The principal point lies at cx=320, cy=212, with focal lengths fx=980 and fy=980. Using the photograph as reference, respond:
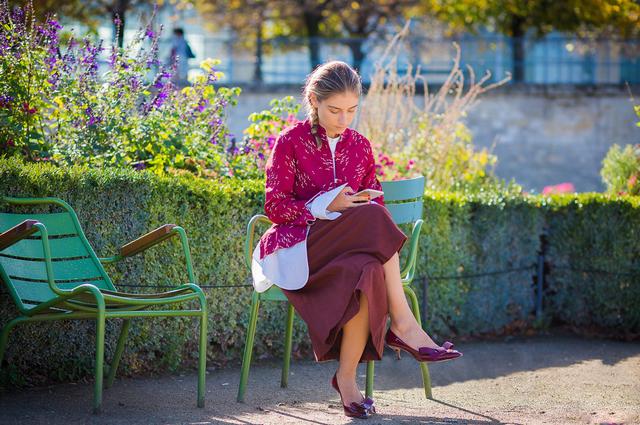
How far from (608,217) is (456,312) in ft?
4.99

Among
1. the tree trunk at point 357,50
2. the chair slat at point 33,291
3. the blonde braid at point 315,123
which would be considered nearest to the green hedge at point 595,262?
the blonde braid at point 315,123

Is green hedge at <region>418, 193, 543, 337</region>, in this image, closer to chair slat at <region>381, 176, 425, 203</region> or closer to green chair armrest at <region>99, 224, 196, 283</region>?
chair slat at <region>381, 176, 425, 203</region>

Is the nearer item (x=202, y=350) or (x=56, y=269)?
(x=202, y=350)

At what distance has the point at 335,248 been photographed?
14.7 feet

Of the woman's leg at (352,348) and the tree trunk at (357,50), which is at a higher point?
the tree trunk at (357,50)

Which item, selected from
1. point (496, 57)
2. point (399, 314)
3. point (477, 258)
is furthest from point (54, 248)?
point (496, 57)

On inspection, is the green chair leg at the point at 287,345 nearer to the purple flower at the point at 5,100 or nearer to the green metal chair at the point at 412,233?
the green metal chair at the point at 412,233

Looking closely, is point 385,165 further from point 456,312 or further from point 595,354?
point 595,354

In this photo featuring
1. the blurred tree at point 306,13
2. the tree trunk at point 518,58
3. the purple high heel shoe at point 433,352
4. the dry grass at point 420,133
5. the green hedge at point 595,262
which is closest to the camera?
the purple high heel shoe at point 433,352

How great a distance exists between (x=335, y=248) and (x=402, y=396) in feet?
4.13

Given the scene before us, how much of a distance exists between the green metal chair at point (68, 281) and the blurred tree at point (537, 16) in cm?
1847

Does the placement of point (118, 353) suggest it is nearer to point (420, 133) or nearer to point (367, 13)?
point (420, 133)

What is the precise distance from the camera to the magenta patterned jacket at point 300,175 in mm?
4605

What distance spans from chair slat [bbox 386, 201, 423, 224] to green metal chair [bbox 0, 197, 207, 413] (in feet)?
3.95
